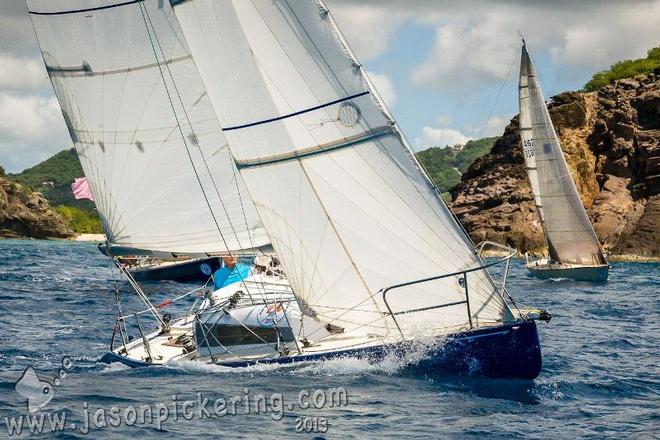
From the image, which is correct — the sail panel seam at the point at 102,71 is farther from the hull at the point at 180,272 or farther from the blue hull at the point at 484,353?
the hull at the point at 180,272

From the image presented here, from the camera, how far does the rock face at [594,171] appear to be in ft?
249

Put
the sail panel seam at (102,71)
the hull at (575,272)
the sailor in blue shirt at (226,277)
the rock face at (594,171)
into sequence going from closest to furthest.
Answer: the sail panel seam at (102,71), the sailor in blue shirt at (226,277), the hull at (575,272), the rock face at (594,171)

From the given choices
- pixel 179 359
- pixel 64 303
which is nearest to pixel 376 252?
pixel 179 359

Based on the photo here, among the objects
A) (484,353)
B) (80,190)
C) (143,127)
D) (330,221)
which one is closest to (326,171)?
(330,221)

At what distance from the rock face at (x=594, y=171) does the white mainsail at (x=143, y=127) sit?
5018cm

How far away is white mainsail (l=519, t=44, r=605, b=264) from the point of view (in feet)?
165

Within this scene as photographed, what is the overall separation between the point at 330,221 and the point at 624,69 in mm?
93422

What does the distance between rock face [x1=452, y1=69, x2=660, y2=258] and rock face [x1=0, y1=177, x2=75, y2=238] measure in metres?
72.7

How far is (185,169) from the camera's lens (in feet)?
83.2

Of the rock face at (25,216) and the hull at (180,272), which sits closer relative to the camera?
the hull at (180,272)

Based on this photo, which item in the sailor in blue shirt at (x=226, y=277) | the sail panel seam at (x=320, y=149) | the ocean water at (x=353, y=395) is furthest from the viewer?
the sailor in blue shirt at (x=226, y=277)

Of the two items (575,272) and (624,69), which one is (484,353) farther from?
(624,69)

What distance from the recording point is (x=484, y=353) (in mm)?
18219

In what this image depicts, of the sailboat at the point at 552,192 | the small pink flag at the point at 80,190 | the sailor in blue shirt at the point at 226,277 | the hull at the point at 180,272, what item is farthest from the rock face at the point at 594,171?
the sailor in blue shirt at the point at 226,277
